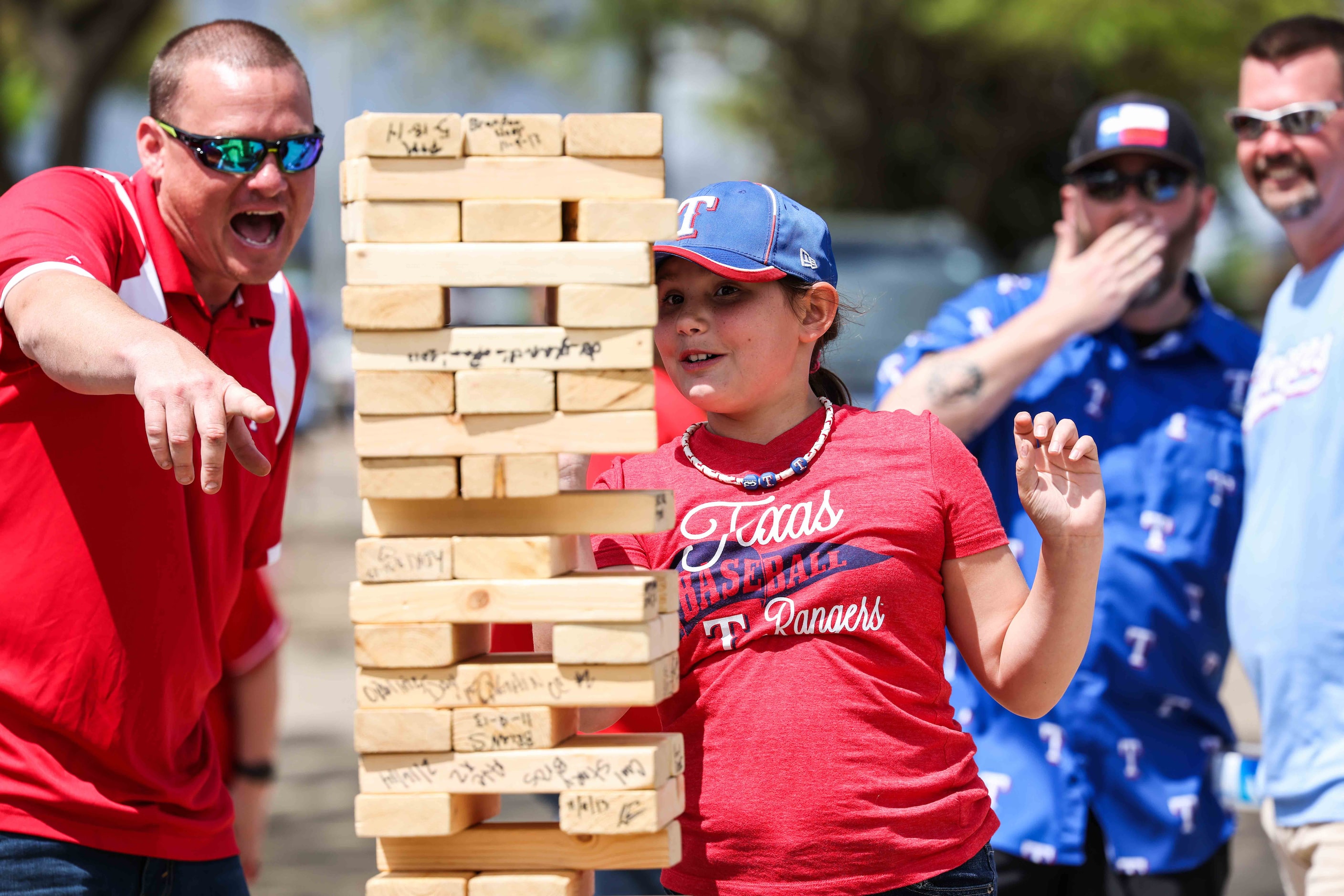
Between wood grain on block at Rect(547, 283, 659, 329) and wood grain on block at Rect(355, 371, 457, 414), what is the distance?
200mm

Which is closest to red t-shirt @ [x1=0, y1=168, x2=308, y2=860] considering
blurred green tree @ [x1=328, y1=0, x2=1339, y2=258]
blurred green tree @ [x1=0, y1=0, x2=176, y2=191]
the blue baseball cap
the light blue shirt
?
the blue baseball cap

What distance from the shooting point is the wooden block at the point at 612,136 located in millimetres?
2322

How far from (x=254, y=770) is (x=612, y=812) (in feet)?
7.84

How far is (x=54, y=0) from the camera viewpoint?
12.9 m

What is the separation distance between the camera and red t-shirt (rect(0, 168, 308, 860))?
2.82m

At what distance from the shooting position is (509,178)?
2336mm

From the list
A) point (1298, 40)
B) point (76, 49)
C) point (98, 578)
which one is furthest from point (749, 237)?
point (76, 49)

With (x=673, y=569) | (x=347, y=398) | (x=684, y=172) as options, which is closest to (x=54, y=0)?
(x=673, y=569)

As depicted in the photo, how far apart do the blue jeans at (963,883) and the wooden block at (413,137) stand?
129 centimetres

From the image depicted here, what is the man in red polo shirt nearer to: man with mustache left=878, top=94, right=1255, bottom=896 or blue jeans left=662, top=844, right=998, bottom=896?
blue jeans left=662, top=844, right=998, bottom=896

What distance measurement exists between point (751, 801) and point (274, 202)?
1548mm

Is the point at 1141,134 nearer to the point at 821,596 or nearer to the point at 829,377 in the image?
the point at 829,377

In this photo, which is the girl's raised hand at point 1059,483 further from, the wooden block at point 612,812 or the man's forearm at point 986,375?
the man's forearm at point 986,375

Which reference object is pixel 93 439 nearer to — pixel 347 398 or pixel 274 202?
pixel 274 202
